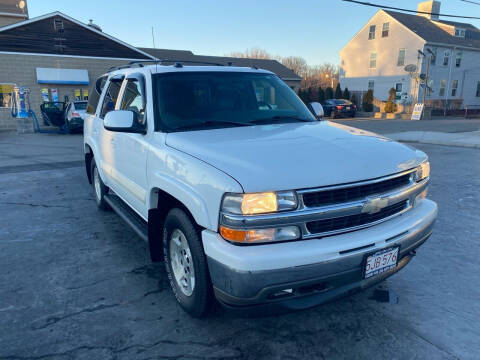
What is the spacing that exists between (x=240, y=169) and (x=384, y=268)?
3.96ft

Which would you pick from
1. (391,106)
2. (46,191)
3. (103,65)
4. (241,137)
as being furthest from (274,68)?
(241,137)

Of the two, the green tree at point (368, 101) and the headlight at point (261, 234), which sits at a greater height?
the green tree at point (368, 101)

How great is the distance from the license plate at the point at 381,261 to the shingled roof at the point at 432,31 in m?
35.8

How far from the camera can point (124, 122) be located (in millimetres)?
3086

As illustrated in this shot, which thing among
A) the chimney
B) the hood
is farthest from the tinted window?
the chimney

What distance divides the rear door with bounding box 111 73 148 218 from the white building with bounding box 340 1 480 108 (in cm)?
3175

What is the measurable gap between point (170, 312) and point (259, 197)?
143 cm

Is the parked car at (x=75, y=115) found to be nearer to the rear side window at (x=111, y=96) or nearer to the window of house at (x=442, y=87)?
the rear side window at (x=111, y=96)

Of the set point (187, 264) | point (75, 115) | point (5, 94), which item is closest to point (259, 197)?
point (187, 264)

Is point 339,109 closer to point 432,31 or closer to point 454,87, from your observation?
point 432,31

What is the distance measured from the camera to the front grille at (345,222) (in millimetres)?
2217

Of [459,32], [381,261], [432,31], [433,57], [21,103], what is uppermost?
[459,32]

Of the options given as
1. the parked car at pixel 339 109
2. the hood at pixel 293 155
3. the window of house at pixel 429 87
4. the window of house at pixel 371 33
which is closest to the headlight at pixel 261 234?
the hood at pixel 293 155

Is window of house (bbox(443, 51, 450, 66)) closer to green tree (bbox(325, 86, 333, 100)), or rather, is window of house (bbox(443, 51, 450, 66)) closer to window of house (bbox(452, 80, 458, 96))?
window of house (bbox(452, 80, 458, 96))
